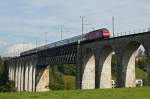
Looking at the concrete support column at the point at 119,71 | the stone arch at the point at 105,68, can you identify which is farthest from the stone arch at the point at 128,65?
the stone arch at the point at 105,68

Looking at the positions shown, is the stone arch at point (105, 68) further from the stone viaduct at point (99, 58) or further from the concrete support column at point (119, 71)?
the concrete support column at point (119, 71)

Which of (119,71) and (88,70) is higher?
(88,70)

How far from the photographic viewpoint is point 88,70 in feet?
221

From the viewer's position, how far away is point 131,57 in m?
54.1

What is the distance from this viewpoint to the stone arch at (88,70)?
6688 cm

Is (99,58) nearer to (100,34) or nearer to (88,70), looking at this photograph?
(100,34)

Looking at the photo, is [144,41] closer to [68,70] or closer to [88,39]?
[88,39]

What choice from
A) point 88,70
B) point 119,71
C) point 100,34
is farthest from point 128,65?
point 88,70

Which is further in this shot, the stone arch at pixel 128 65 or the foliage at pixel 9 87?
the foliage at pixel 9 87

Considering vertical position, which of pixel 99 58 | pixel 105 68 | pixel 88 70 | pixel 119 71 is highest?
pixel 99 58

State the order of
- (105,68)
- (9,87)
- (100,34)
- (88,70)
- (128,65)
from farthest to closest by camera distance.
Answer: (9,87)
(88,70)
(100,34)
(105,68)
(128,65)

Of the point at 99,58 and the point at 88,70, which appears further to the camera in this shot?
the point at 88,70

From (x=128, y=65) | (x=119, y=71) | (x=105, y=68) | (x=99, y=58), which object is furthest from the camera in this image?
(x=105, y=68)

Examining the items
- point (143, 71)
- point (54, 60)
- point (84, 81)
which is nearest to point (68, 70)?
point (143, 71)
